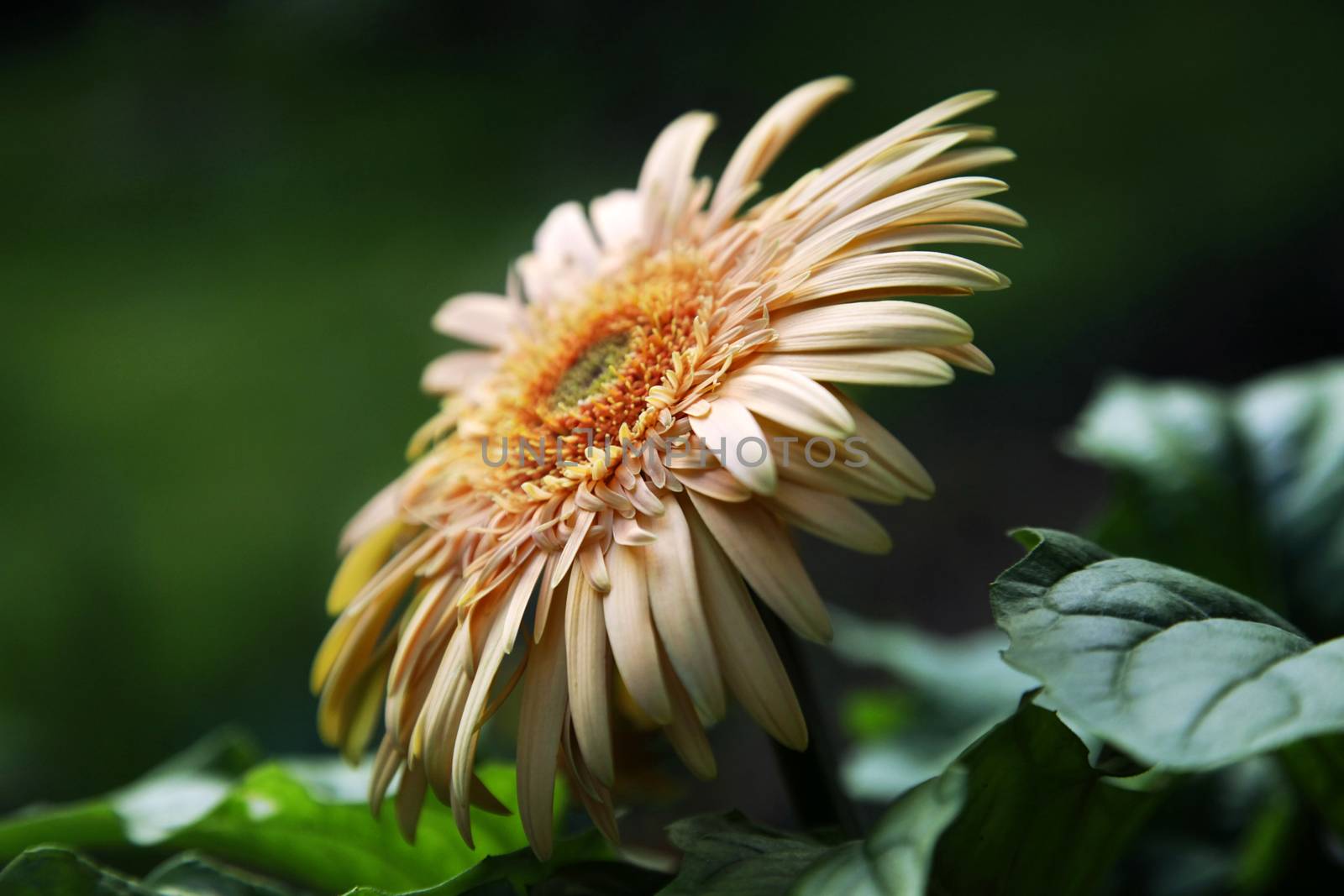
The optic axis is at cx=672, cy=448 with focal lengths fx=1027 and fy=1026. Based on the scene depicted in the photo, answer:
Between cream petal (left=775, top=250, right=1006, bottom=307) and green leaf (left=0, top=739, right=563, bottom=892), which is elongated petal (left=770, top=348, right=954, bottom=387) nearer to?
cream petal (left=775, top=250, right=1006, bottom=307)

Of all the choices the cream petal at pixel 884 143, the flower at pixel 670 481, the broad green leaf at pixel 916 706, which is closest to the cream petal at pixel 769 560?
the flower at pixel 670 481

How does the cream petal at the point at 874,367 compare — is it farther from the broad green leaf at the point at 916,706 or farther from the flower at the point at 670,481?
the broad green leaf at the point at 916,706

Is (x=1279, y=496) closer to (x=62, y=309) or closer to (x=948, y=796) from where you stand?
(x=948, y=796)

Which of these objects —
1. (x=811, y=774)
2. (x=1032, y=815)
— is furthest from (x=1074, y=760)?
(x=811, y=774)

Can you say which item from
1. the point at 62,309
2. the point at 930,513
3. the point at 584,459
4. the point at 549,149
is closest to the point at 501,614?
the point at 584,459

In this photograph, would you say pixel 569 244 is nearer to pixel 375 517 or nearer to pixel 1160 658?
pixel 375 517

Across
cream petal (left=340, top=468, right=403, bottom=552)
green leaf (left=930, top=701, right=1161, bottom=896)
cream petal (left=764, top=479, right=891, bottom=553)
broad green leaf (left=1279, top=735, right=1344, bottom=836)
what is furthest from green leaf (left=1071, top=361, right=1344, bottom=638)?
cream petal (left=340, top=468, right=403, bottom=552)
